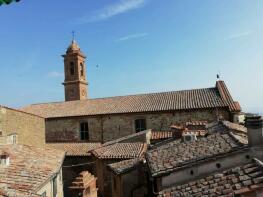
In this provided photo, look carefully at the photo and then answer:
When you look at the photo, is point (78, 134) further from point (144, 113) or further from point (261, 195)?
point (261, 195)

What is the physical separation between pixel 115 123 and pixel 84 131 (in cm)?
335

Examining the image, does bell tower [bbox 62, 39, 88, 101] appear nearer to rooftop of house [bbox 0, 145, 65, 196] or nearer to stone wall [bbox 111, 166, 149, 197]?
rooftop of house [bbox 0, 145, 65, 196]

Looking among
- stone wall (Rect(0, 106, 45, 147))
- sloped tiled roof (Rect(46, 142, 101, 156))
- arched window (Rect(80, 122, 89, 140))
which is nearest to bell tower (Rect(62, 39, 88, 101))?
arched window (Rect(80, 122, 89, 140))

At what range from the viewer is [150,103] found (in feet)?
93.8

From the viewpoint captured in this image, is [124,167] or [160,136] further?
[160,136]

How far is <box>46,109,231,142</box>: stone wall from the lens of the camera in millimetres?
25703

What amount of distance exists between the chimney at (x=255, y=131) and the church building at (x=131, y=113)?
52.4 ft

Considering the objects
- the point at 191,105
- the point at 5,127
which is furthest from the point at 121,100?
the point at 5,127

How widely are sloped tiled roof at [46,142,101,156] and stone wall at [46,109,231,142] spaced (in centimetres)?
115

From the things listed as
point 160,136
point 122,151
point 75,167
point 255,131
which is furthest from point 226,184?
point 75,167

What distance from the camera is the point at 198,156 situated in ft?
31.1

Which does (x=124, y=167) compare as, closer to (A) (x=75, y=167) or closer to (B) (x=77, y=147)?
(A) (x=75, y=167)

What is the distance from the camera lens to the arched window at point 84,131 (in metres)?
29.3

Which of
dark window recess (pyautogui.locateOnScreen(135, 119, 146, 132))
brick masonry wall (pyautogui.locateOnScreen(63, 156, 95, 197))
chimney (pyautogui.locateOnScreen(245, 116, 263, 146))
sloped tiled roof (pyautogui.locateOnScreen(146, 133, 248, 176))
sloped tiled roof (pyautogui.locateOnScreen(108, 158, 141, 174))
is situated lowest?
brick masonry wall (pyautogui.locateOnScreen(63, 156, 95, 197))
